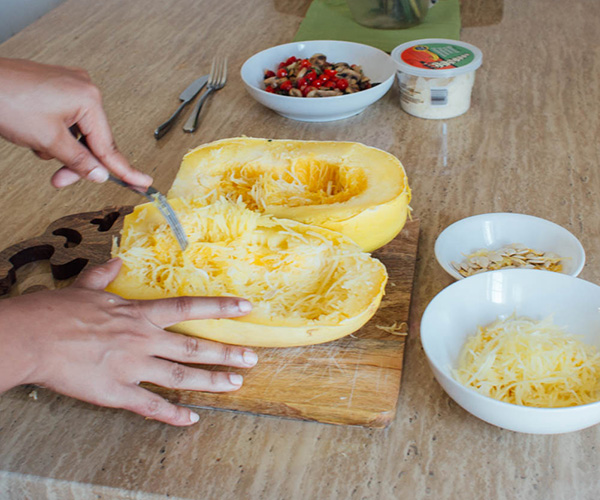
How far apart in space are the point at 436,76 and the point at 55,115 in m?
0.94

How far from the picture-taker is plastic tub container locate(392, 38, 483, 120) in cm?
153

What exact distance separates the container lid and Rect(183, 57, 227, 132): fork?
516 millimetres

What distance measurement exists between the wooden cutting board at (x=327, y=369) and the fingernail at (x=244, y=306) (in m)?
0.11

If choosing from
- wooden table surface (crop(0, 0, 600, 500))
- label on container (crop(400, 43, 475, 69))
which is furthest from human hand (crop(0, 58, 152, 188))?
label on container (crop(400, 43, 475, 69))

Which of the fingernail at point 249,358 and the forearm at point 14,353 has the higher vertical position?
the forearm at point 14,353

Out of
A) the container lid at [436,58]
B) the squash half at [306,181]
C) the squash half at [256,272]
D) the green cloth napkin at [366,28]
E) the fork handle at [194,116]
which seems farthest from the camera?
the green cloth napkin at [366,28]

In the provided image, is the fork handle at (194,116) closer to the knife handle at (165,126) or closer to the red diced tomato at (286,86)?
the knife handle at (165,126)

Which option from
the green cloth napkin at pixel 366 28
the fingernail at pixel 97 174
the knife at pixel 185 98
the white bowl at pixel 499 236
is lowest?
the green cloth napkin at pixel 366 28

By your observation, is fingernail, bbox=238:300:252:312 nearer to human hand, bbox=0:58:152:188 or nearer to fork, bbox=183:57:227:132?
human hand, bbox=0:58:152:188

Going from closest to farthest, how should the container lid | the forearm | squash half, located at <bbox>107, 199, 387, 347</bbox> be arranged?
the forearm < squash half, located at <bbox>107, 199, 387, 347</bbox> < the container lid

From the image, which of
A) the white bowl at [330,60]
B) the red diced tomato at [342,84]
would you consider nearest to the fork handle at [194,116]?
the white bowl at [330,60]

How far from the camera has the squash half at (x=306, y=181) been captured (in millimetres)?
1021

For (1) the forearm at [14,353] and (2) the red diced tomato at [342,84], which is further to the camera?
(2) the red diced tomato at [342,84]

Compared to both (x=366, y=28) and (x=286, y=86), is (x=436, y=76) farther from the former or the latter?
(x=366, y=28)
